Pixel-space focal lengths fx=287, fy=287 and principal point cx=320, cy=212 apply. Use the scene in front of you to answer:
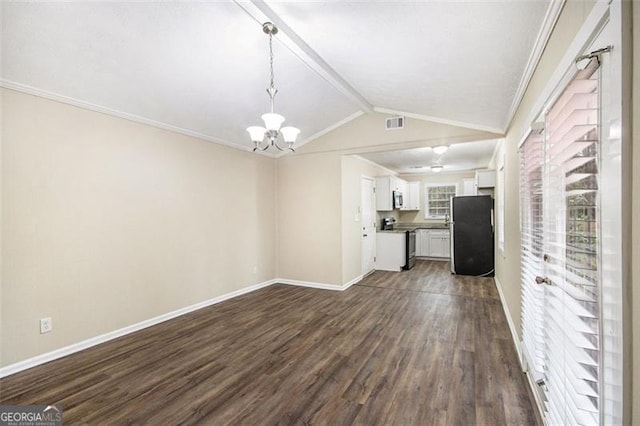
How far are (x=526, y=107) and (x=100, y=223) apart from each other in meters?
4.51

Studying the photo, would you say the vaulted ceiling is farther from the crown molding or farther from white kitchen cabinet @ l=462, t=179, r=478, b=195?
white kitchen cabinet @ l=462, t=179, r=478, b=195

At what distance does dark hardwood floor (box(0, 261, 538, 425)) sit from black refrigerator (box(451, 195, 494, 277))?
2.22 meters

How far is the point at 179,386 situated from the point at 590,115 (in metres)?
3.18

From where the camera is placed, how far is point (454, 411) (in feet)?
6.73

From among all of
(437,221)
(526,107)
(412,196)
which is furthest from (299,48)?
(437,221)

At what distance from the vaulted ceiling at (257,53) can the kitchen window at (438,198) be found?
498 centimetres

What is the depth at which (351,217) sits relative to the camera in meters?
5.59

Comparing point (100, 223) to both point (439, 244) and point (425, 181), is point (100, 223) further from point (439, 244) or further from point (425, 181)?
point (425, 181)

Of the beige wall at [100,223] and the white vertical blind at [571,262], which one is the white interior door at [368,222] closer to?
the beige wall at [100,223]

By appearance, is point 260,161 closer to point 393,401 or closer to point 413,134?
point 413,134

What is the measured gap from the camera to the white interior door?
6180 millimetres

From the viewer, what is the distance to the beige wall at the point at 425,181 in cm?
852

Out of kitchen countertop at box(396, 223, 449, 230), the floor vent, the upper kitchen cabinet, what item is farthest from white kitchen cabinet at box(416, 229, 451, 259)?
the floor vent

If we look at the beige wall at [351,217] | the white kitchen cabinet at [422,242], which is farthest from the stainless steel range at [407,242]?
the beige wall at [351,217]
